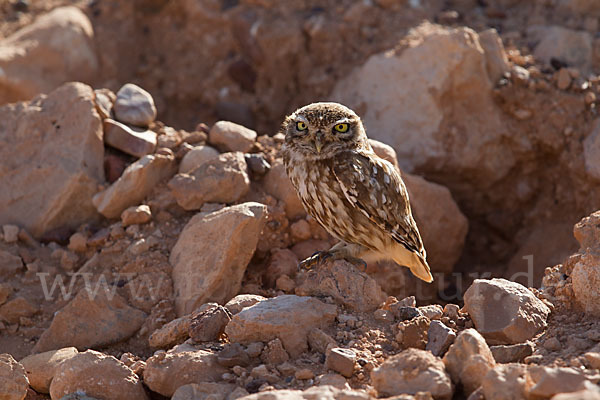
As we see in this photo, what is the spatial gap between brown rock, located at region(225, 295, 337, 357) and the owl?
812 millimetres

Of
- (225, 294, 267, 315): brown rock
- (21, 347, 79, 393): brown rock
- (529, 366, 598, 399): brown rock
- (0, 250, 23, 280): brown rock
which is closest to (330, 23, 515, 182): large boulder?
(225, 294, 267, 315): brown rock

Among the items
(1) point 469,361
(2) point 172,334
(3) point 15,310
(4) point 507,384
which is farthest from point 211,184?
(4) point 507,384

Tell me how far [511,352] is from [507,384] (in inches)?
23.8

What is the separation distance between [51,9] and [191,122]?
6.37 ft

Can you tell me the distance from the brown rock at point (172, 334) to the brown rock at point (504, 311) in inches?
61.6

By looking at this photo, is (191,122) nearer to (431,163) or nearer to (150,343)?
(431,163)

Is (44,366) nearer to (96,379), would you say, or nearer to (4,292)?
(96,379)

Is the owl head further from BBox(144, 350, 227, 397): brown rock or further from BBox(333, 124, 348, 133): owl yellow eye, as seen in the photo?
BBox(144, 350, 227, 397): brown rock

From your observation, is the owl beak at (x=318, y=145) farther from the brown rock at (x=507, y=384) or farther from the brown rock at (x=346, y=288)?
the brown rock at (x=507, y=384)

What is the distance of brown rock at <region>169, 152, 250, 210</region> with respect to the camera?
4855 millimetres

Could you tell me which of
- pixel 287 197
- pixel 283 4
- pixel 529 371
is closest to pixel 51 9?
pixel 283 4

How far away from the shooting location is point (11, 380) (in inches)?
136

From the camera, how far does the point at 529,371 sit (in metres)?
2.80

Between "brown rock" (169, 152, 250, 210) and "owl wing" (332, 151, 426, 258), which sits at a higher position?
"owl wing" (332, 151, 426, 258)
